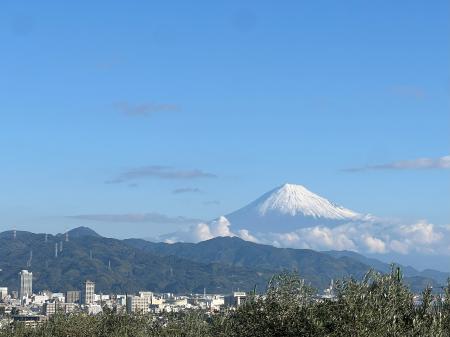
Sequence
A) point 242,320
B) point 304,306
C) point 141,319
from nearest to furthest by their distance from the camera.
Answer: point 304,306, point 242,320, point 141,319

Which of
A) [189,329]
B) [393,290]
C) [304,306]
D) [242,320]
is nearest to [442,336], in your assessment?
[393,290]

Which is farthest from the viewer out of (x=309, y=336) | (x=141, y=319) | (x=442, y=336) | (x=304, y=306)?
(x=141, y=319)

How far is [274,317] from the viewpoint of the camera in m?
41.3

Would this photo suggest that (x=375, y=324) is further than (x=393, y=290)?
No

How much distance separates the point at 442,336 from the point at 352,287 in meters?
4.67

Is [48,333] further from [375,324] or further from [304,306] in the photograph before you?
[375,324]

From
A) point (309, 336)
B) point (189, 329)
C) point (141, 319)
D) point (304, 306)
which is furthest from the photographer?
point (141, 319)

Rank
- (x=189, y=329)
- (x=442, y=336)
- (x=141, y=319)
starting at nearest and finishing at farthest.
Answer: (x=442, y=336) < (x=189, y=329) < (x=141, y=319)

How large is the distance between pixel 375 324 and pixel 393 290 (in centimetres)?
447

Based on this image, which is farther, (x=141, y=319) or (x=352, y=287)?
(x=141, y=319)

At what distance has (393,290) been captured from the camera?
38250 millimetres

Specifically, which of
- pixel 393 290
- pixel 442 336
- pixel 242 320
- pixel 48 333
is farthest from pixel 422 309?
pixel 48 333

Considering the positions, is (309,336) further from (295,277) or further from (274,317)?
(295,277)

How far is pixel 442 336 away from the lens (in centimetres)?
3366
